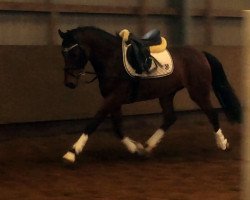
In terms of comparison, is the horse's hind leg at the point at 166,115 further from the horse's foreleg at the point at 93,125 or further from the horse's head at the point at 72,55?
the horse's head at the point at 72,55

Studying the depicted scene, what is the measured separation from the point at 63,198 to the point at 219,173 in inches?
83.6

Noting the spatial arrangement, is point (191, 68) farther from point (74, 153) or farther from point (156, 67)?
point (74, 153)

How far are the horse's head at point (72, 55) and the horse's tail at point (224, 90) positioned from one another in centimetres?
216

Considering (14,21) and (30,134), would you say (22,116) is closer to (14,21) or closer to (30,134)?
(30,134)

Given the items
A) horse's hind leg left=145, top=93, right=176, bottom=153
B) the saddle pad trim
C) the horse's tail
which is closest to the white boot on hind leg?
the saddle pad trim

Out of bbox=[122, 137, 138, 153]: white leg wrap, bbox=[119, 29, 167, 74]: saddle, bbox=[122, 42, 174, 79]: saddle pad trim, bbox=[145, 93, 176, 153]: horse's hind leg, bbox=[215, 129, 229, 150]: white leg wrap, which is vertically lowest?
bbox=[215, 129, 229, 150]: white leg wrap

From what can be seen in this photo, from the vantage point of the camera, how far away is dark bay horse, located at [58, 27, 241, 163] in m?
8.02

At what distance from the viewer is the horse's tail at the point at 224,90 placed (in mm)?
9398

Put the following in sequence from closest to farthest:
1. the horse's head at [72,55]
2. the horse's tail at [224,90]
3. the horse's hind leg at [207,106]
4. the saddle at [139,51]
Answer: the horse's head at [72,55], the saddle at [139,51], the horse's hind leg at [207,106], the horse's tail at [224,90]

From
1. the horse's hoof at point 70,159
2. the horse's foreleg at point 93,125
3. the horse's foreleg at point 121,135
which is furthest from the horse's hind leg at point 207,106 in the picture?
the horse's hoof at point 70,159

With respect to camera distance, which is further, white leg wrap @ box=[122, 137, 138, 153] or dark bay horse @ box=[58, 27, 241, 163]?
white leg wrap @ box=[122, 137, 138, 153]

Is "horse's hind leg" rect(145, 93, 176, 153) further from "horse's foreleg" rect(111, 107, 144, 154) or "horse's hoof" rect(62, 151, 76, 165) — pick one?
"horse's hoof" rect(62, 151, 76, 165)

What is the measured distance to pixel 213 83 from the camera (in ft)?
31.3

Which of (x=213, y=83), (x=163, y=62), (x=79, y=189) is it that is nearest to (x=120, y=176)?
(x=79, y=189)
